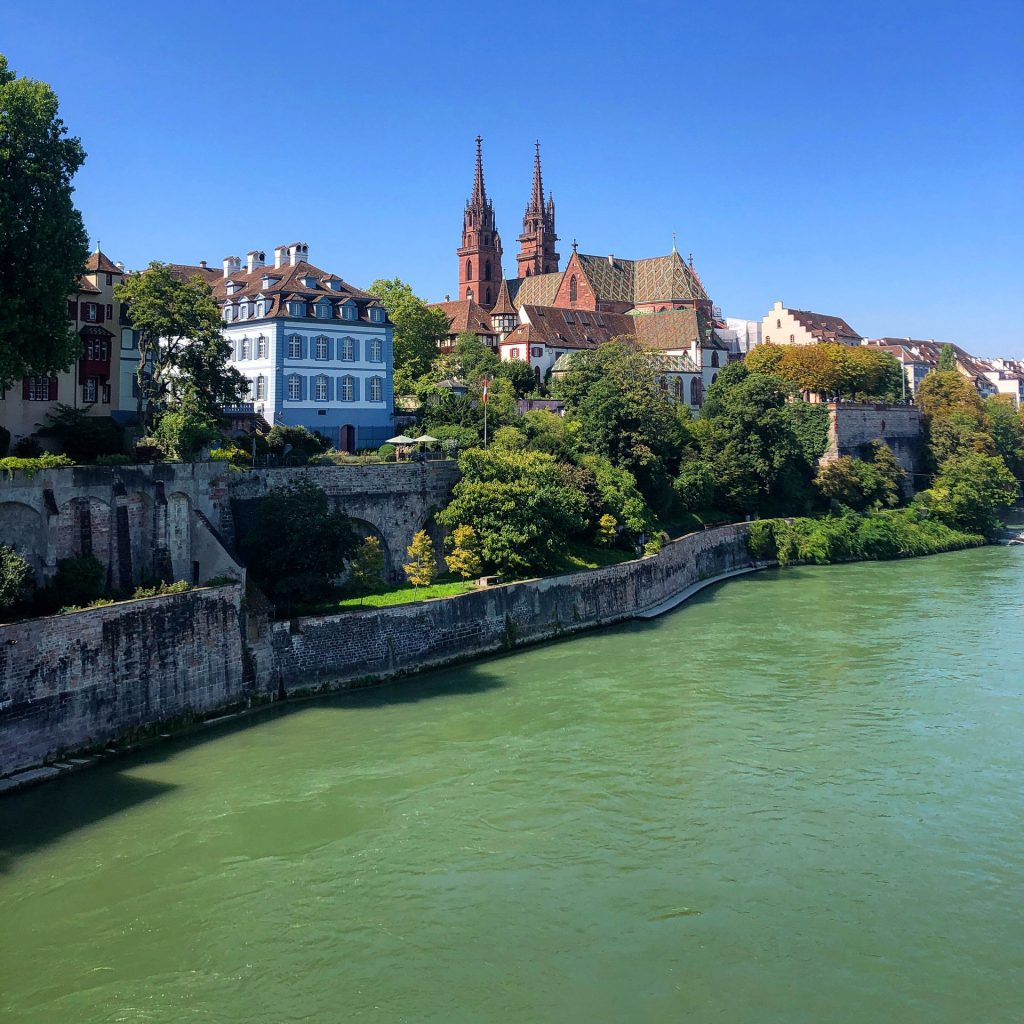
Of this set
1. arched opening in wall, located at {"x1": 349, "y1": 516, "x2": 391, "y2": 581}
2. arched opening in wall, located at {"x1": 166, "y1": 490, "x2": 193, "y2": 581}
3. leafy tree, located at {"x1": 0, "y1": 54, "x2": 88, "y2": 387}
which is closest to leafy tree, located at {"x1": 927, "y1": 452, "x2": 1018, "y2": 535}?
arched opening in wall, located at {"x1": 349, "y1": 516, "x2": 391, "y2": 581}

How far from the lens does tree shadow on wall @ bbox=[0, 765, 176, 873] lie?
61.0 ft

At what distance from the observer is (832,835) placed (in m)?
19.0

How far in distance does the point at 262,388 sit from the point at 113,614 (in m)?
20.9

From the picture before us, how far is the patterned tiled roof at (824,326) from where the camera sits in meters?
91.7

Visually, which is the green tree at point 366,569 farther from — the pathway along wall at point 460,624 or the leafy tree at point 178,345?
the leafy tree at point 178,345

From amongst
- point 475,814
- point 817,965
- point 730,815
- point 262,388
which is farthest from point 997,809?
point 262,388

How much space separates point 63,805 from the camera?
2009 centimetres

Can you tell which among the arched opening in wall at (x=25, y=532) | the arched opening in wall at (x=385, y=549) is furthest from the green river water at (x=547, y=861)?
the arched opening in wall at (x=385, y=549)

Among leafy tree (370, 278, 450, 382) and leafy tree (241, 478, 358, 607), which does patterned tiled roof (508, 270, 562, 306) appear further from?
leafy tree (241, 478, 358, 607)

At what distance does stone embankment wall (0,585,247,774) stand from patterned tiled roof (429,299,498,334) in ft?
163

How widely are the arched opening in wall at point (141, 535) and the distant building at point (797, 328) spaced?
230ft

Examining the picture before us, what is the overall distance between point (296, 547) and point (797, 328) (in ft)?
234

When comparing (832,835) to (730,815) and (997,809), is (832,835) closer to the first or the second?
(730,815)

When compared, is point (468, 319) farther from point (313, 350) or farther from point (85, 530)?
point (85, 530)
